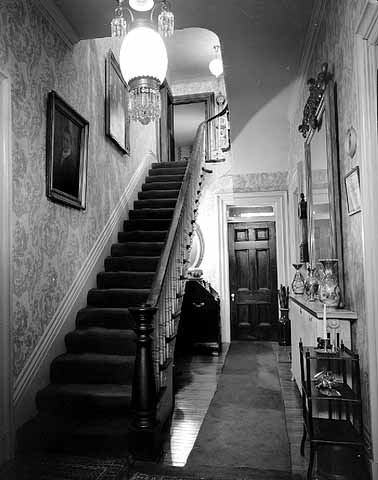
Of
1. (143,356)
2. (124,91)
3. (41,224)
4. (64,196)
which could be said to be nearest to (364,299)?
(143,356)

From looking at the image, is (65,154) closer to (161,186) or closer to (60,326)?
(60,326)

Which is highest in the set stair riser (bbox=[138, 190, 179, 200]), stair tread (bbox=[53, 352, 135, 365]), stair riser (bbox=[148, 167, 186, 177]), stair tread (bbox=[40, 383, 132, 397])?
stair riser (bbox=[148, 167, 186, 177])

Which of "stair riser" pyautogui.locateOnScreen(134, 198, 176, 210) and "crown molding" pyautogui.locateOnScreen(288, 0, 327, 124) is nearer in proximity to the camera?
"crown molding" pyautogui.locateOnScreen(288, 0, 327, 124)

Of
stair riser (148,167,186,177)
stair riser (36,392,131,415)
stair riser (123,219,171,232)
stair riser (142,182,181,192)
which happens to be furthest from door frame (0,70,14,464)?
stair riser (148,167,186,177)

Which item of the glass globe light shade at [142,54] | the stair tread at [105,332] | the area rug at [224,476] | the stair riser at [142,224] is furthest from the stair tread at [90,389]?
the stair riser at [142,224]

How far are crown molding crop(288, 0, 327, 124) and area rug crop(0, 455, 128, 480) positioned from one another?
11.2ft

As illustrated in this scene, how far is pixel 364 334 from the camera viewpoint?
2.07 metres

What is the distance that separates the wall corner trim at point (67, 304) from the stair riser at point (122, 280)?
0.18 m

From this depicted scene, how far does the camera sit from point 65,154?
356cm

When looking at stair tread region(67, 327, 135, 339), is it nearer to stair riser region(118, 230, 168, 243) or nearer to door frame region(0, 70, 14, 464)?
door frame region(0, 70, 14, 464)

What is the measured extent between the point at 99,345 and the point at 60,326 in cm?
37

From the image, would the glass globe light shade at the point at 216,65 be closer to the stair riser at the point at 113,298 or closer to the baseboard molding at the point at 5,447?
the stair riser at the point at 113,298

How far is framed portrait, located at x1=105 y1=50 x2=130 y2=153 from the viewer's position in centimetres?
476

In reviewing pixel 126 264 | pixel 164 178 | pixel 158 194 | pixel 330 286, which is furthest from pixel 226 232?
pixel 330 286
